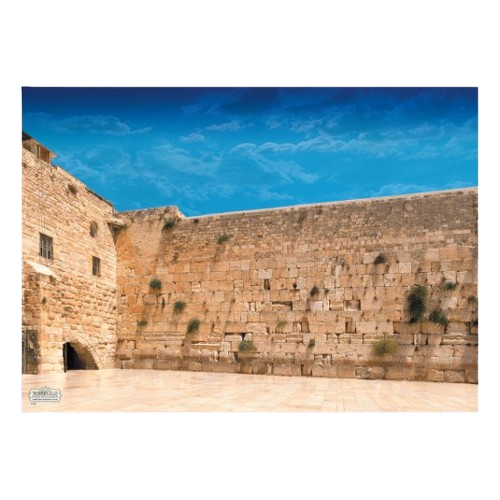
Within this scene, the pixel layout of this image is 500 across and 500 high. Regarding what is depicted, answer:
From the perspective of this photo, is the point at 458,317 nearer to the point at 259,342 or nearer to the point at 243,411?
the point at 259,342

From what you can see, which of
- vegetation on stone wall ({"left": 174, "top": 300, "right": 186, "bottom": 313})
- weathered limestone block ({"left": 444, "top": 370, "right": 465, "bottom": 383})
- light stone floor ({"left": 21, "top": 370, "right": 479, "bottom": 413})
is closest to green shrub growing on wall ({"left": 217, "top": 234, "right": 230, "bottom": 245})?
vegetation on stone wall ({"left": 174, "top": 300, "right": 186, "bottom": 313})

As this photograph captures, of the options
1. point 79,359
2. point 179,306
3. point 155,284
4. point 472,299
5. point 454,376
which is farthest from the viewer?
point 155,284

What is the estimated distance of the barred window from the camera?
40.1 ft

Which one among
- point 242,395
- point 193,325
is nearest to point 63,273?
point 193,325

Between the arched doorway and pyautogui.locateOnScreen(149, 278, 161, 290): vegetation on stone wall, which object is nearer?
the arched doorway

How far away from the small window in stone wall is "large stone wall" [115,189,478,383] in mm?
1003

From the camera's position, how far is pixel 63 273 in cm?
1303

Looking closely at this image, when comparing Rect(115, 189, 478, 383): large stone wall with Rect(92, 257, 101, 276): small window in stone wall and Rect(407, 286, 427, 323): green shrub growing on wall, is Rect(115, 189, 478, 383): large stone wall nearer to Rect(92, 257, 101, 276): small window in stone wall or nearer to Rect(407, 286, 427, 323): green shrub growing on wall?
Rect(407, 286, 427, 323): green shrub growing on wall

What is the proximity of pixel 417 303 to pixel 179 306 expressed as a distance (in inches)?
267

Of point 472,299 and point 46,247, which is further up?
point 46,247

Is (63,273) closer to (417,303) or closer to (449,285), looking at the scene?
(417,303)

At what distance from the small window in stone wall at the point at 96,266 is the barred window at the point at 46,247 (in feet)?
7.67

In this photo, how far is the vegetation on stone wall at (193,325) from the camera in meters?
14.8

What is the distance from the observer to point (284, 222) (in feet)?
48.8
